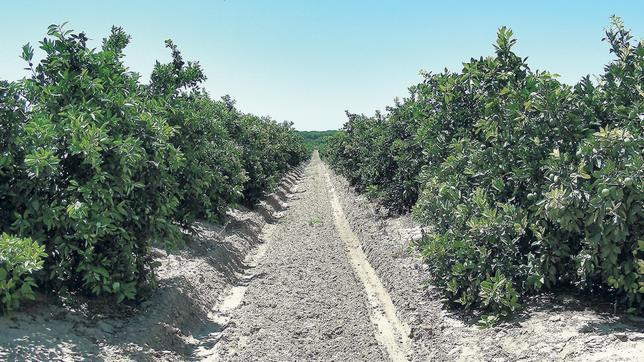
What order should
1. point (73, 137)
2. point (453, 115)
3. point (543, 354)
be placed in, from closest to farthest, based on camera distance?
1. point (543, 354)
2. point (73, 137)
3. point (453, 115)

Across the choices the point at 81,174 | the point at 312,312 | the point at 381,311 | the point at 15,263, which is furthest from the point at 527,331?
the point at 81,174

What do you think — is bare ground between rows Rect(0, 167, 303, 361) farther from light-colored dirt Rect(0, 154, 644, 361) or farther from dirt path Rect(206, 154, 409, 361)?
dirt path Rect(206, 154, 409, 361)

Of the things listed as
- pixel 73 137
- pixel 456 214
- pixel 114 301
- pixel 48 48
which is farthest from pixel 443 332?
pixel 48 48

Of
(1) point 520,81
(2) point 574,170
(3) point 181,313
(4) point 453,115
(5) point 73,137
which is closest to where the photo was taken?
(2) point 574,170

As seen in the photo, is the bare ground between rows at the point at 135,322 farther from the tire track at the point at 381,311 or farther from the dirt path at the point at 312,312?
the tire track at the point at 381,311

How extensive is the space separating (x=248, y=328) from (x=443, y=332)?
3.06m

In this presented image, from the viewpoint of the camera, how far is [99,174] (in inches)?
254

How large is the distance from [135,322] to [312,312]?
2912 millimetres

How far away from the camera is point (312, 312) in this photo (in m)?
8.55

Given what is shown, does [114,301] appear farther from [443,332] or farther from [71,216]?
[443,332]

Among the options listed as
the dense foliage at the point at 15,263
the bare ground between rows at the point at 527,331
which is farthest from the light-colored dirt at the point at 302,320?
the dense foliage at the point at 15,263

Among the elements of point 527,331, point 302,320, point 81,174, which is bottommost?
point 302,320

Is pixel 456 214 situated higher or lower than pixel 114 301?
higher

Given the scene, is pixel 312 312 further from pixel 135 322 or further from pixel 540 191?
pixel 540 191
